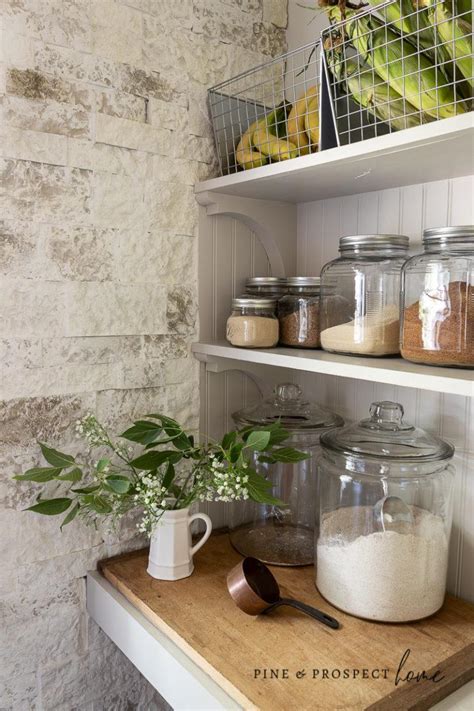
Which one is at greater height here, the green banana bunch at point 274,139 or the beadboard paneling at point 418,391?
the green banana bunch at point 274,139

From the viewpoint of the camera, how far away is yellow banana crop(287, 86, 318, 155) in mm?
1126

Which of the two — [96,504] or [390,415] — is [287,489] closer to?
[390,415]

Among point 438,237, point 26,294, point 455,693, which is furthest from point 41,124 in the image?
point 455,693

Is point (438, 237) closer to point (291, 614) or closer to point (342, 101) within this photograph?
point (342, 101)

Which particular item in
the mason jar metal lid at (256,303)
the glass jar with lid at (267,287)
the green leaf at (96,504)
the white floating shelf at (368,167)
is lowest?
the green leaf at (96,504)

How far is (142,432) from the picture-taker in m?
1.13

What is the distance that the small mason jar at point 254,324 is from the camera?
120cm

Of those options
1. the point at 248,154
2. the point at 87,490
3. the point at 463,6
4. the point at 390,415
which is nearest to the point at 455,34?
the point at 463,6

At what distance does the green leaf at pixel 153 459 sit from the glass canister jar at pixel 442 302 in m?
0.46

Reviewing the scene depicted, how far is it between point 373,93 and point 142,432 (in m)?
0.70

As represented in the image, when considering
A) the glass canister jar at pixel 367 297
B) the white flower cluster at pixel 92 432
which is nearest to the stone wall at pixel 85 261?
the white flower cluster at pixel 92 432

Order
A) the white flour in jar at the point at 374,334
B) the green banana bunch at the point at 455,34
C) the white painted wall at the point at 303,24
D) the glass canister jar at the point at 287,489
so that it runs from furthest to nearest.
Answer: the white painted wall at the point at 303,24, the glass canister jar at the point at 287,489, the white flour in jar at the point at 374,334, the green banana bunch at the point at 455,34

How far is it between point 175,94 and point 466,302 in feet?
2.48

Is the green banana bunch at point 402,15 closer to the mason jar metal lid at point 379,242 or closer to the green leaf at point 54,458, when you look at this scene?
the mason jar metal lid at point 379,242
